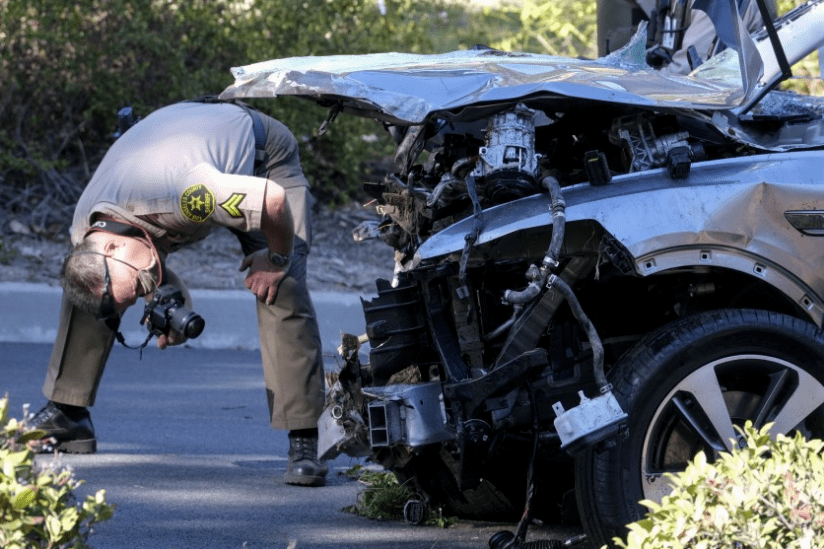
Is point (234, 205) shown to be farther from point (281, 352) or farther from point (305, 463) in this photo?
point (305, 463)

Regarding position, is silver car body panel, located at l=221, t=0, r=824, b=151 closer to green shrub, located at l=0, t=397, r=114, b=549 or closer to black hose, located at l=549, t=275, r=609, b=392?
black hose, located at l=549, t=275, r=609, b=392

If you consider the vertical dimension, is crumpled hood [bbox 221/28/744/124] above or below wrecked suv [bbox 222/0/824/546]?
above

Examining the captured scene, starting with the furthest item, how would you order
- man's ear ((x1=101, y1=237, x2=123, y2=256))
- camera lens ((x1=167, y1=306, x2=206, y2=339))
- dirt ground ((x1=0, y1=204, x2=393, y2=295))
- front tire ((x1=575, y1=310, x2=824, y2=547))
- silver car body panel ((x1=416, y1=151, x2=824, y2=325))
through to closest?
dirt ground ((x1=0, y1=204, x2=393, y2=295))
man's ear ((x1=101, y1=237, x2=123, y2=256))
camera lens ((x1=167, y1=306, x2=206, y2=339))
silver car body panel ((x1=416, y1=151, x2=824, y2=325))
front tire ((x1=575, y1=310, x2=824, y2=547))

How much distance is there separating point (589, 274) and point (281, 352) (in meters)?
1.98

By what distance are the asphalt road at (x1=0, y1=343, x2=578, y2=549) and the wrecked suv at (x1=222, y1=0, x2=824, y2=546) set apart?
376 millimetres

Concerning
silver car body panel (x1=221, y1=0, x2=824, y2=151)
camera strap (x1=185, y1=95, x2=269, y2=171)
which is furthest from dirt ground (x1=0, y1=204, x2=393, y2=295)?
silver car body panel (x1=221, y1=0, x2=824, y2=151)

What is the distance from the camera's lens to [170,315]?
4.72m

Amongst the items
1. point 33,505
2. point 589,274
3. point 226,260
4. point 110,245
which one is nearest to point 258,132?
point 110,245

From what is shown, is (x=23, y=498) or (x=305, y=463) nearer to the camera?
(x=23, y=498)

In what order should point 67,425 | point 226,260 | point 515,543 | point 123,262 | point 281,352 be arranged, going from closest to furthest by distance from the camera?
point 515,543, point 123,262, point 281,352, point 67,425, point 226,260

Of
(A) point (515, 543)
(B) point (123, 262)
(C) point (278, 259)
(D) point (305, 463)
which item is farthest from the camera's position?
(D) point (305, 463)

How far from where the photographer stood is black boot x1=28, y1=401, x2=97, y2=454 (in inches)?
215

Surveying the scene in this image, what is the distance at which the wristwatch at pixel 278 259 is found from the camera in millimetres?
5035

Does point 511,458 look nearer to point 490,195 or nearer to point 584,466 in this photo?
point 584,466
